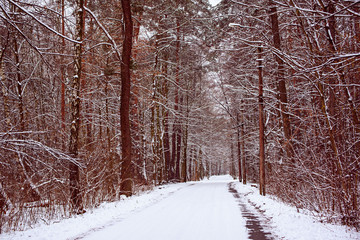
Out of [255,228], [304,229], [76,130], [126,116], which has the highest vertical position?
→ [126,116]

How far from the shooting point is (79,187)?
7988 millimetres

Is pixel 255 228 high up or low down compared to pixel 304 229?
down

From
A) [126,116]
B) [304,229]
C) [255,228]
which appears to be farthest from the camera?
[126,116]

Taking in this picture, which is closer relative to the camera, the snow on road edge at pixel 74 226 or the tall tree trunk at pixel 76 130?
the snow on road edge at pixel 74 226

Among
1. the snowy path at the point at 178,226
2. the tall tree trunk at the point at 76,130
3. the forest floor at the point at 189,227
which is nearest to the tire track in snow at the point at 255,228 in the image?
the forest floor at the point at 189,227

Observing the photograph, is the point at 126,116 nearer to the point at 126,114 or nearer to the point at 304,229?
the point at 126,114

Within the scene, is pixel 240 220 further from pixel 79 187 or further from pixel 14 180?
pixel 14 180

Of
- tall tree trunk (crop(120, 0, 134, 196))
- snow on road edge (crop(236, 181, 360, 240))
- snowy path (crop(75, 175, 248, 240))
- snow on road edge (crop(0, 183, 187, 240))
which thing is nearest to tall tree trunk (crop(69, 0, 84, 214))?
snow on road edge (crop(0, 183, 187, 240))

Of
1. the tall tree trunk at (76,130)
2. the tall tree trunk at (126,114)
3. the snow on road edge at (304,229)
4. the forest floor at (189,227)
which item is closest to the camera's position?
the snow on road edge at (304,229)

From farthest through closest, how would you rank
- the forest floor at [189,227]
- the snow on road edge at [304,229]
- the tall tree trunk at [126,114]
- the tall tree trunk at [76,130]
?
the tall tree trunk at [126,114] < the tall tree trunk at [76,130] < the forest floor at [189,227] < the snow on road edge at [304,229]

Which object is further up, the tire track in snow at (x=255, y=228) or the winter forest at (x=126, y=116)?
the winter forest at (x=126, y=116)

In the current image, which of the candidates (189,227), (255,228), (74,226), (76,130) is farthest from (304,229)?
(76,130)

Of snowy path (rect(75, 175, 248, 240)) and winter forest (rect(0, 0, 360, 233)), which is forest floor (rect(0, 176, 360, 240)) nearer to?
snowy path (rect(75, 175, 248, 240))

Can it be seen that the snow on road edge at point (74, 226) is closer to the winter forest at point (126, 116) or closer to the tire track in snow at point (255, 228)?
the winter forest at point (126, 116)
